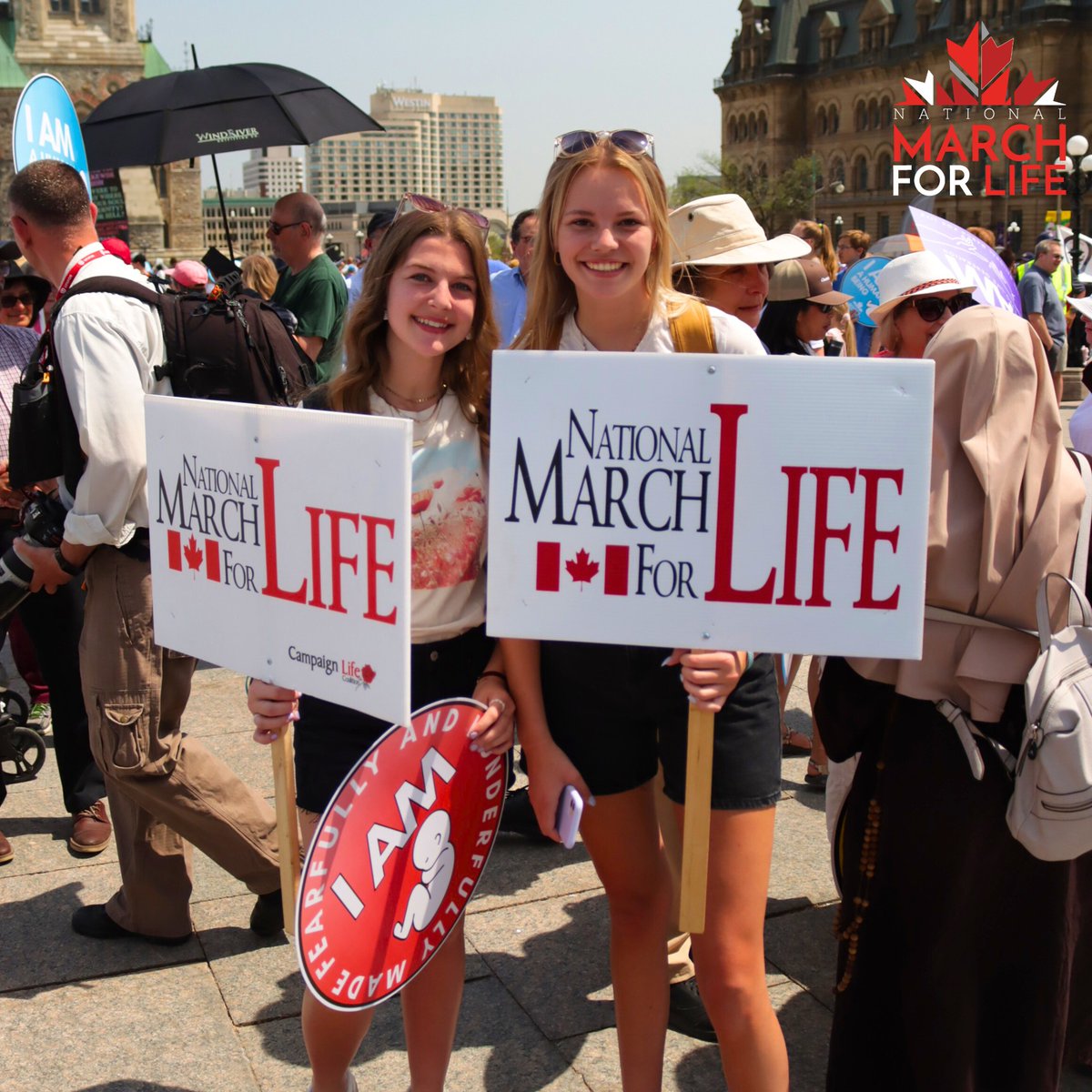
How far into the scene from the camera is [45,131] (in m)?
4.30

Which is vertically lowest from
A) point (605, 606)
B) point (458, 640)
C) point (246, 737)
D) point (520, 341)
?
point (246, 737)

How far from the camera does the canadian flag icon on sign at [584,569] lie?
6.81 ft

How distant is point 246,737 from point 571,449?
3.39 meters

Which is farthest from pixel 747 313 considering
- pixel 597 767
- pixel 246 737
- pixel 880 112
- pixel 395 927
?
pixel 880 112

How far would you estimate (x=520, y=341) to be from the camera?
239 centimetres

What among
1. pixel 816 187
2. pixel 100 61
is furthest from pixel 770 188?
pixel 100 61

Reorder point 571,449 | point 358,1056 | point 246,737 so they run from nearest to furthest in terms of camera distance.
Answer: point 571,449 < point 358,1056 < point 246,737

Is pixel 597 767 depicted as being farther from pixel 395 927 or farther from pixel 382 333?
pixel 382 333

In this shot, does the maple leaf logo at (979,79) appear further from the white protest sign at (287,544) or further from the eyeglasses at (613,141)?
the white protest sign at (287,544)

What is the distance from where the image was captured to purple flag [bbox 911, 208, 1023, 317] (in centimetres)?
313

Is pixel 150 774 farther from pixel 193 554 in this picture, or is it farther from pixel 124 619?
pixel 193 554

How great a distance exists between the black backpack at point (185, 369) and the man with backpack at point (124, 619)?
36mm

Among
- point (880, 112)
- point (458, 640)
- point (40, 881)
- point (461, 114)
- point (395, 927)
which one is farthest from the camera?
point (461, 114)

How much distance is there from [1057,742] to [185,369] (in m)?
2.23
